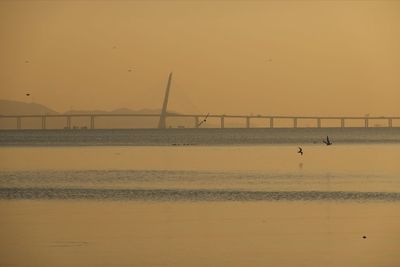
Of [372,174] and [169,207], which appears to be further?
[372,174]

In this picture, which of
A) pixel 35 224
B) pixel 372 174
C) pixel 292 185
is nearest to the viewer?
pixel 35 224

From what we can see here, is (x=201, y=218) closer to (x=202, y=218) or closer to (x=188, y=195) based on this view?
(x=202, y=218)

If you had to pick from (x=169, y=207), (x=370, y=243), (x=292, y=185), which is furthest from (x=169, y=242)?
(x=292, y=185)

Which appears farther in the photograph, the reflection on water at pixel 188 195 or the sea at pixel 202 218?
Result: the reflection on water at pixel 188 195

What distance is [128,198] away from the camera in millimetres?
28938

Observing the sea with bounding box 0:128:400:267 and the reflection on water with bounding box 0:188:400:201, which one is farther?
the reflection on water with bounding box 0:188:400:201

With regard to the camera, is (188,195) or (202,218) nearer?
(202,218)

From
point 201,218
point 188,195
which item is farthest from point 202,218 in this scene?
point 188,195

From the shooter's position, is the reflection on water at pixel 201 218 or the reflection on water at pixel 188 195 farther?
the reflection on water at pixel 188 195

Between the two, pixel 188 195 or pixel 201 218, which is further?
pixel 188 195

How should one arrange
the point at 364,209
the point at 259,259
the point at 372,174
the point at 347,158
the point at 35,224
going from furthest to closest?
the point at 347,158
the point at 372,174
the point at 364,209
the point at 35,224
the point at 259,259

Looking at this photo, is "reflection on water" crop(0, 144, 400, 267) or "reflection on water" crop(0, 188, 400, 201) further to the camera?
"reflection on water" crop(0, 188, 400, 201)

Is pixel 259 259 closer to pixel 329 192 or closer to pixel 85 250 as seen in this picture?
pixel 85 250

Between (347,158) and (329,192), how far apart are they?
951 inches
